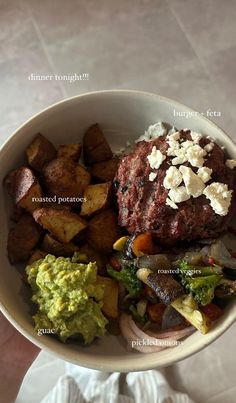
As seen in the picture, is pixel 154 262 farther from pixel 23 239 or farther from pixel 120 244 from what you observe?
pixel 23 239

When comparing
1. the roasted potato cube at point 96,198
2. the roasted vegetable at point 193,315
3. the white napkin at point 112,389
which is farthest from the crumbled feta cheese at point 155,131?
the white napkin at point 112,389

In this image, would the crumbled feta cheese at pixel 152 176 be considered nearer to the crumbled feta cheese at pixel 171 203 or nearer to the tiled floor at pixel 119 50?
the crumbled feta cheese at pixel 171 203

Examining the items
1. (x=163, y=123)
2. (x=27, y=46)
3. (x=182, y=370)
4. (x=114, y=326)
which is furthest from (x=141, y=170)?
(x=27, y=46)

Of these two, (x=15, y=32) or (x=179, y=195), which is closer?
(x=179, y=195)

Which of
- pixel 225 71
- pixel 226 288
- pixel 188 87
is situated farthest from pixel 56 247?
pixel 225 71

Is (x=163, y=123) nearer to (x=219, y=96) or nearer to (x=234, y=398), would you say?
(x=219, y=96)

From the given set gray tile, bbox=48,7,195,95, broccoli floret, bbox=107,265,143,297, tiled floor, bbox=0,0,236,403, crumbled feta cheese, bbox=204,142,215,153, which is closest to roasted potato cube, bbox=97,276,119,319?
broccoli floret, bbox=107,265,143,297
